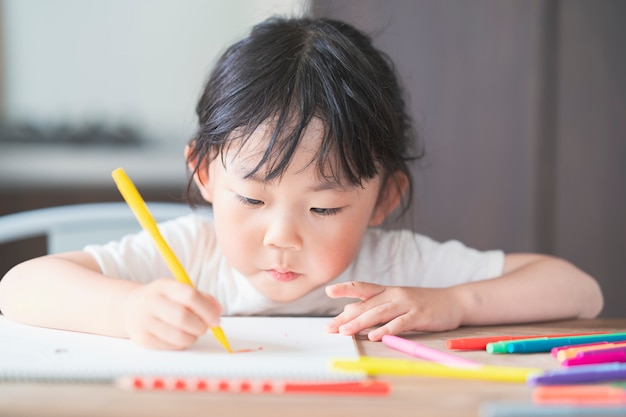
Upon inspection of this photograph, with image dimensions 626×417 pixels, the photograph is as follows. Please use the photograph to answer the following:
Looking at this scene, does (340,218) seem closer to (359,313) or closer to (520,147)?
(359,313)

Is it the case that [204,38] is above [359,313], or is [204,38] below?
above

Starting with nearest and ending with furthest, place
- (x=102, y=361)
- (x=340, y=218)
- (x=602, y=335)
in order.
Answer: (x=102, y=361), (x=602, y=335), (x=340, y=218)

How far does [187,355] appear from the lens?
61 centimetres

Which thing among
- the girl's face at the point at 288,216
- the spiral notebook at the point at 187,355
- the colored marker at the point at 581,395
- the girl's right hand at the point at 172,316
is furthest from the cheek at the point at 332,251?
the colored marker at the point at 581,395

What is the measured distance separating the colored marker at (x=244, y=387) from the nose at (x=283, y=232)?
27 cm

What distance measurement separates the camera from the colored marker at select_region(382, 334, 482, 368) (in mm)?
599

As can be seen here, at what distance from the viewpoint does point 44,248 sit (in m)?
2.12

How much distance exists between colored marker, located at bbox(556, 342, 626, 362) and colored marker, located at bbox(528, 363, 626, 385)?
0.05 m

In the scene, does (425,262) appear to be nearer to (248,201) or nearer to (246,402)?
(248,201)

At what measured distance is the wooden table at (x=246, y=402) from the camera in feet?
1.57

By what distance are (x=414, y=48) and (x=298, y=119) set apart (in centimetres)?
103

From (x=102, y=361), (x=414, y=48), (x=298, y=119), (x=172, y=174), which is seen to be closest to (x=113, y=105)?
(x=172, y=174)

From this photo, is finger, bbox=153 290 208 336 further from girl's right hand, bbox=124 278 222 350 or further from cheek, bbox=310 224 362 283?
cheek, bbox=310 224 362 283

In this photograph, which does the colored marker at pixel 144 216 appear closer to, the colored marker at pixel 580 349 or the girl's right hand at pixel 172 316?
the girl's right hand at pixel 172 316
